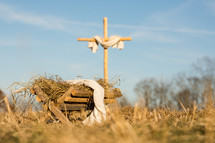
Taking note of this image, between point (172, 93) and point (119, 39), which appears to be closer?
point (119, 39)

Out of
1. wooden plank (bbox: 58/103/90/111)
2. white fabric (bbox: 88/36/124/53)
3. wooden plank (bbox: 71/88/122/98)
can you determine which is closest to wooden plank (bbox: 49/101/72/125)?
wooden plank (bbox: 58/103/90/111)

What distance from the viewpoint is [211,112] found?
197 inches

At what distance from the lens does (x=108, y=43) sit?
947 cm

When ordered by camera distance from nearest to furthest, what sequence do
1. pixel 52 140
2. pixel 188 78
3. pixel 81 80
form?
1. pixel 52 140
2. pixel 81 80
3. pixel 188 78

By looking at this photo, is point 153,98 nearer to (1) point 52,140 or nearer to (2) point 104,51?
(2) point 104,51

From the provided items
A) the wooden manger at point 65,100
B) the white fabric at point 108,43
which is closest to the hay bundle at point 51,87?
the wooden manger at point 65,100

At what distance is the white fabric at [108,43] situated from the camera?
9523mm

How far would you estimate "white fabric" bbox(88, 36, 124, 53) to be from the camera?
31.2 feet

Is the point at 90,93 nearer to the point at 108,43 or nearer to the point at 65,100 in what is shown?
the point at 65,100

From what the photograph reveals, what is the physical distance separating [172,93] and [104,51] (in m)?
16.4

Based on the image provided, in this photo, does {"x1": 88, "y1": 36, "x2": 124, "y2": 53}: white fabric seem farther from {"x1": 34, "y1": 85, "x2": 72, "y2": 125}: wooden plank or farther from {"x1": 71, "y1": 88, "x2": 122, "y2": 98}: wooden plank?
{"x1": 34, "y1": 85, "x2": 72, "y2": 125}: wooden plank

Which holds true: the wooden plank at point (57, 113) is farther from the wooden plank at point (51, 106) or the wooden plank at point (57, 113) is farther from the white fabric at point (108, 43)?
the white fabric at point (108, 43)

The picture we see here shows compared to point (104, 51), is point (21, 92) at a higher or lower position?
lower

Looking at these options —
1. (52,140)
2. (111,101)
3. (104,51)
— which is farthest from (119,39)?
(52,140)
